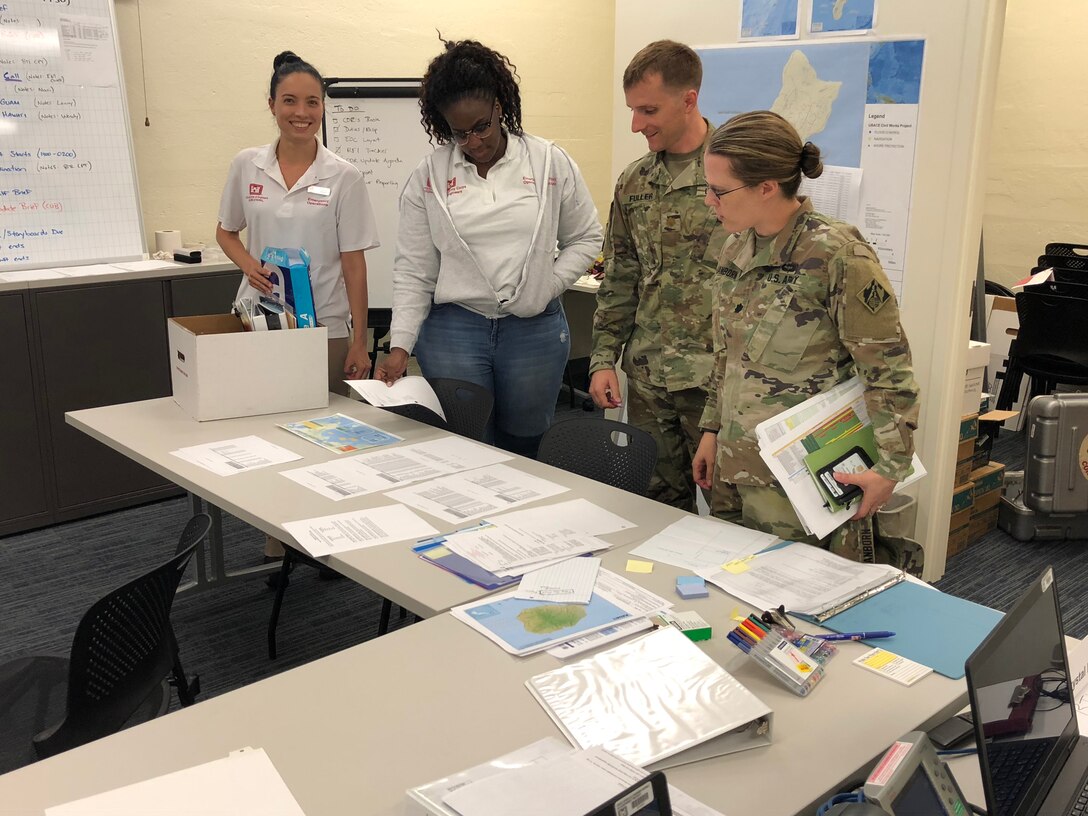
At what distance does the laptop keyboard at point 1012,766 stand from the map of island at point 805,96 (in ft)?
7.97

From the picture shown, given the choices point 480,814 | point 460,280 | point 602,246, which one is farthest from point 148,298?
point 480,814

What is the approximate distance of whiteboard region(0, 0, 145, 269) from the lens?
384 cm

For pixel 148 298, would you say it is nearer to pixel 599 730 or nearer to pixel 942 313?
pixel 942 313

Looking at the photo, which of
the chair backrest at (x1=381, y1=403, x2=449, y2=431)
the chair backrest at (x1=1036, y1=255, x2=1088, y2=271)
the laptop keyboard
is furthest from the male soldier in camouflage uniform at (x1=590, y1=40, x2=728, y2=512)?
the chair backrest at (x1=1036, y1=255, x2=1088, y2=271)

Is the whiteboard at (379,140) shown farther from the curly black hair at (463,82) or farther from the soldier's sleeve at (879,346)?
the soldier's sleeve at (879,346)

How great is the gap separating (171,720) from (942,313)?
257 centimetres

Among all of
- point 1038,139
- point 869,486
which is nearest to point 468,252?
point 869,486

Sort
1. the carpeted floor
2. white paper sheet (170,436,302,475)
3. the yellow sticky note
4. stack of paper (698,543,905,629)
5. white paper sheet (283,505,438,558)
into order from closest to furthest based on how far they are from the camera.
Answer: stack of paper (698,543,905,629) < the yellow sticky note < white paper sheet (283,505,438,558) < white paper sheet (170,436,302,475) < the carpeted floor

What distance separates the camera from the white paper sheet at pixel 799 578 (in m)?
1.73

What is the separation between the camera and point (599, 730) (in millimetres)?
1352

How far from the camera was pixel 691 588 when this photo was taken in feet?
5.86

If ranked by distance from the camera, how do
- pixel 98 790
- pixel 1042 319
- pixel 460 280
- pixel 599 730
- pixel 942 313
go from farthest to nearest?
pixel 1042 319 → pixel 942 313 → pixel 460 280 → pixel 599 730 → pixel 98 790

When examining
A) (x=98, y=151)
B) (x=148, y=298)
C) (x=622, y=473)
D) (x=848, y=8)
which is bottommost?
(x=622, y=473)

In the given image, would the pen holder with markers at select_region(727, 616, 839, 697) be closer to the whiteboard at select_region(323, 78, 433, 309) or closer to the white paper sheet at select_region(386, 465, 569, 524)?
the white paper sheet at select_region(386, 465, 569, 524)
